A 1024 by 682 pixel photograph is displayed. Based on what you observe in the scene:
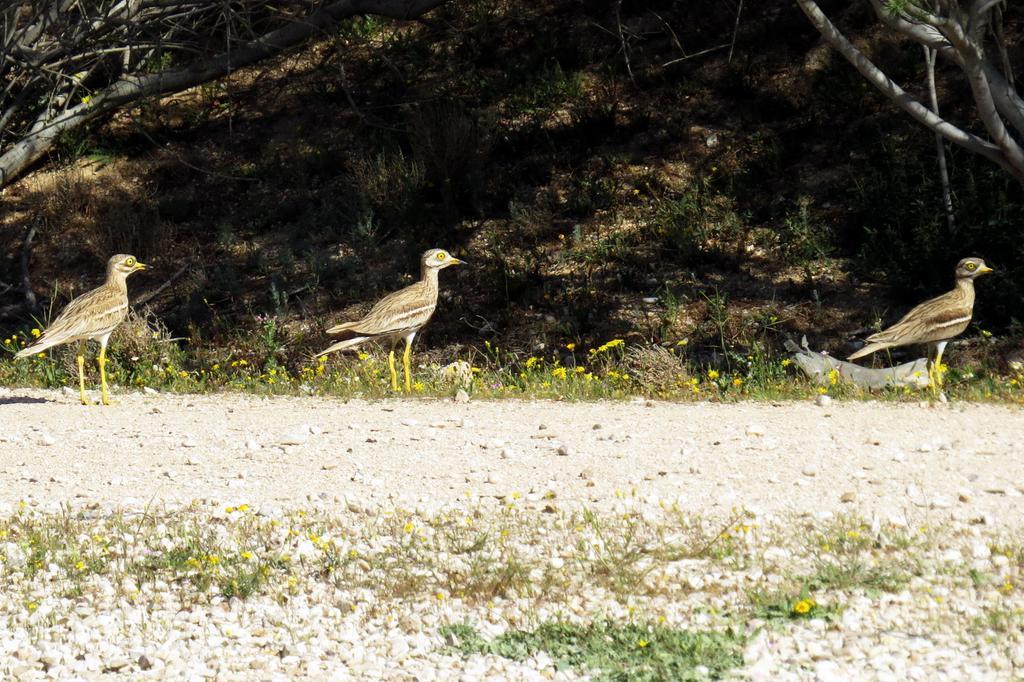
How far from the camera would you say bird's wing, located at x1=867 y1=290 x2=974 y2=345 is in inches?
421

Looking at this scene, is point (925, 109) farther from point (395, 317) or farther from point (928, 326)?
point (395, 317)

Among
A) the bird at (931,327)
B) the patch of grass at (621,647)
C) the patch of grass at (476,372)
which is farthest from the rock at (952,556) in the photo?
the bird at (931,327)

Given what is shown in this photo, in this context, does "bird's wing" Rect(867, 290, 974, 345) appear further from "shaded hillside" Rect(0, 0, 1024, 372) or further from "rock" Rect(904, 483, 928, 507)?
"rock" Rect(904, 483, 928, 507)

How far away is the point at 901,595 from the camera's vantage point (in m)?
5.43

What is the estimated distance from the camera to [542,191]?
16812mm

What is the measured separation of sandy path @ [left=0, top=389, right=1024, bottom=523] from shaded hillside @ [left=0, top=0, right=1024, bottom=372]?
443 cm

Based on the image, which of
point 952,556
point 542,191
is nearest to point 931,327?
point 952,556

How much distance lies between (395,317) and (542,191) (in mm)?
6083

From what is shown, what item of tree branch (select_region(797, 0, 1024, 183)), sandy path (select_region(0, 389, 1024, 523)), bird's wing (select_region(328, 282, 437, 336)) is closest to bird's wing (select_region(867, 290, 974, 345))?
sandy path (select_region(0, 389, 1024, 523))

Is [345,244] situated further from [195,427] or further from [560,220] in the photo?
[195,427]

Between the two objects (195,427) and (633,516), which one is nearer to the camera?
(633,516)

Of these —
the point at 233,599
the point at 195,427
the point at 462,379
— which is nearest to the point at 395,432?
the point at 195,427

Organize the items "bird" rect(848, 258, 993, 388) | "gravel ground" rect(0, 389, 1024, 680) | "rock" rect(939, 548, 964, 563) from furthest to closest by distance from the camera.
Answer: "bird" rect(848, 258, 993, 388), "rock" rect(939, 548, 964, 563), "gravel ground" rect(0, 389, 1024, 680)

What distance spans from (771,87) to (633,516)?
11.9 metres
